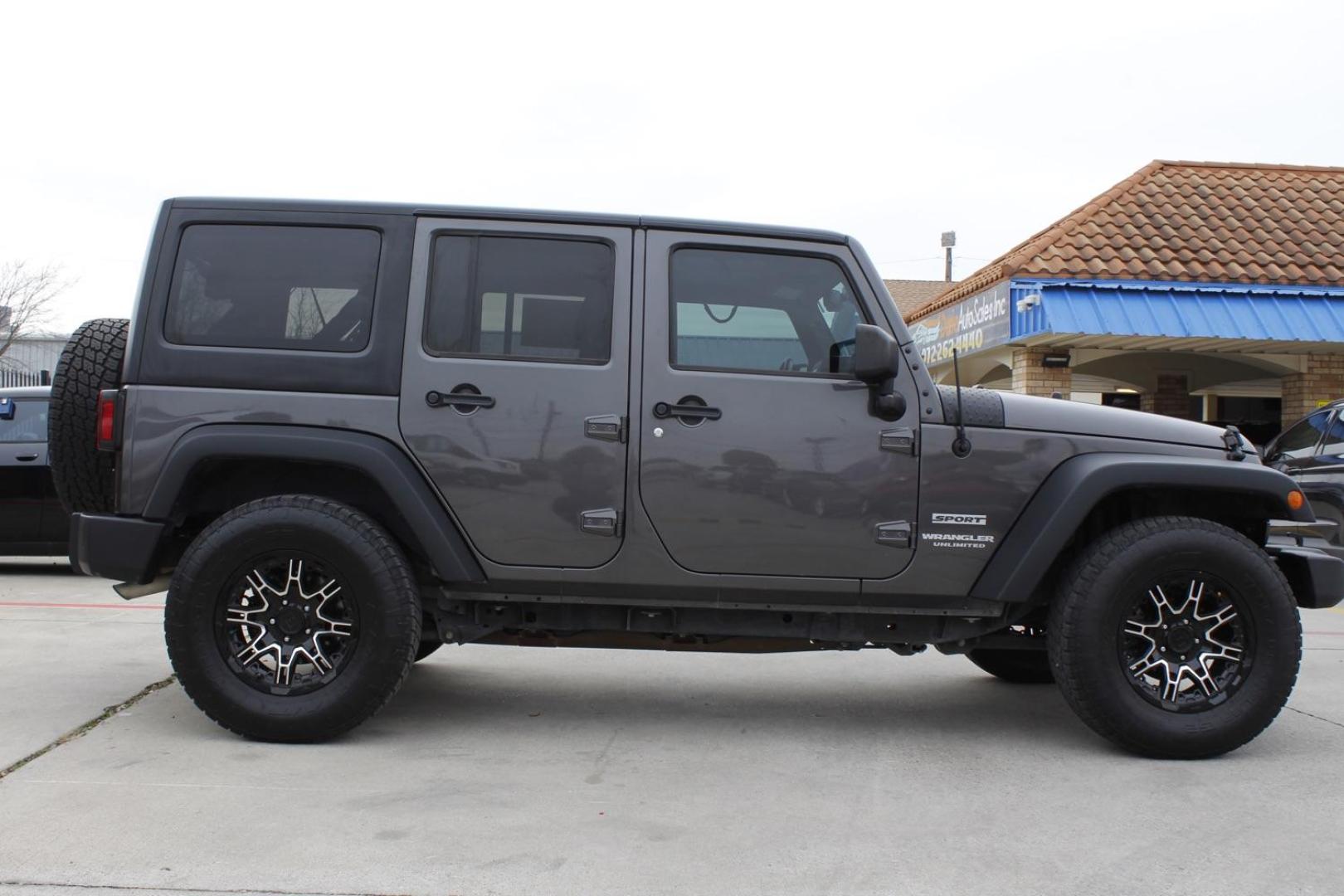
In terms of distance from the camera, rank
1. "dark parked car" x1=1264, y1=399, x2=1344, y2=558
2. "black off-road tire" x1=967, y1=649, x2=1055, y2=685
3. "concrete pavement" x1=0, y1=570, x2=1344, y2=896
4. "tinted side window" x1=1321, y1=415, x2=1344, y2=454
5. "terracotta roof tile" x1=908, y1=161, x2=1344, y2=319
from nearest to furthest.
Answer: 1. "concrete pavement" x1=0, y1=570, x2=1344, y2=896
2. "black off-road tire" x1=967, y1=649, x2=1055, y2=685
3. "dark parked car" x1=1264, y1=399, x2=1344, y2=558
4. "tinted side window" x1=1321, y1=415, x2=1344, y2=454
5. "terracotta roof tile" x1=908, y1=161, x2=1344, y2=319

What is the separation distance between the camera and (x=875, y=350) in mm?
4328

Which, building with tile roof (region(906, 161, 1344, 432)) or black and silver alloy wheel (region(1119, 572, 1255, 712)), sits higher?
building with tile roof (region(906, 161, 1344, 432))

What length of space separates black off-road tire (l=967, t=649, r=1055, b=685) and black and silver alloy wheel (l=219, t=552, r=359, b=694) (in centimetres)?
307

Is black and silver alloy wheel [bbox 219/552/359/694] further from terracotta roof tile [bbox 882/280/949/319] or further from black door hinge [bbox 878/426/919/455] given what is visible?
terracotta roof tile [bbox 882/280/949/319]

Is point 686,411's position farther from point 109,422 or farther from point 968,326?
point 968,326

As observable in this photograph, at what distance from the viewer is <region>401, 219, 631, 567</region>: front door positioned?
175 inches

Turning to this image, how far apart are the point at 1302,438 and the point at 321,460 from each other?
998cm

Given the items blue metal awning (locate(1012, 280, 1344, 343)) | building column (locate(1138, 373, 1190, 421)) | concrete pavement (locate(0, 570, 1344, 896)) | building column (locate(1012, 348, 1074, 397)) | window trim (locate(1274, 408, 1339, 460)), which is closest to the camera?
concrete pavement (locate(0, 570, 1344, 896))

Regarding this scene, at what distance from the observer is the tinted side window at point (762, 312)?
4.57 meters

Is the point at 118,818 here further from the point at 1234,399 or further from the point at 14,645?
the point at 1234,399

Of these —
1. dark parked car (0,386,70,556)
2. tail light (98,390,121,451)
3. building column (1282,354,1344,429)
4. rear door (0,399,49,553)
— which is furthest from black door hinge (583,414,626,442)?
building column (1282,354,1344,429)

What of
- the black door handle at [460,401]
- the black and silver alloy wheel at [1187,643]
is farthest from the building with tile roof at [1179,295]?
the black door handle at [460,401]

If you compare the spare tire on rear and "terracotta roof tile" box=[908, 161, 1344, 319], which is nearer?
the spare tire on rear

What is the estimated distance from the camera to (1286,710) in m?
5.34
